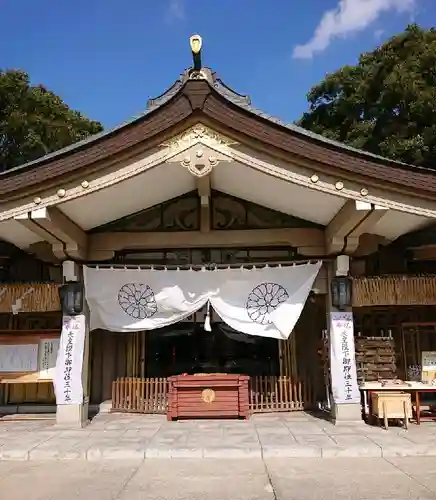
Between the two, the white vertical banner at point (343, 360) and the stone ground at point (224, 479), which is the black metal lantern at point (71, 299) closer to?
the stone ground at point (224, 479)

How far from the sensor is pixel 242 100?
10.1 meters

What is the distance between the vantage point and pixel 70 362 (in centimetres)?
823

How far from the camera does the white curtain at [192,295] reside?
8398 millimetres

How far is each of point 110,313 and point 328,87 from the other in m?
19.6

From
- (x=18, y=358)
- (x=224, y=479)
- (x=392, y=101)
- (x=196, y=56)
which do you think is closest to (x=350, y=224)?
(x=196, y=56)

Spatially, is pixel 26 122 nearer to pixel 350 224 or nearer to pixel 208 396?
pixel 208 396

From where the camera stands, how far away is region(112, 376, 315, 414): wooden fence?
9.20m

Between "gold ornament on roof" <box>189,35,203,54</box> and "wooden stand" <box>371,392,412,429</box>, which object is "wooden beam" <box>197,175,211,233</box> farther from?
"wooden stand" <box>371,392,412,429</box>

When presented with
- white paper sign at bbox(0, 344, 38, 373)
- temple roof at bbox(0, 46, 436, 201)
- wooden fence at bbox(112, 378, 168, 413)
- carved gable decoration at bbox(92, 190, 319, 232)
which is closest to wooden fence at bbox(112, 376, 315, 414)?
wooden fence at bbox(112, 378, 168, 413)

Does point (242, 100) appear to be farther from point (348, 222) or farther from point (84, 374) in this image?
point (84, 374)

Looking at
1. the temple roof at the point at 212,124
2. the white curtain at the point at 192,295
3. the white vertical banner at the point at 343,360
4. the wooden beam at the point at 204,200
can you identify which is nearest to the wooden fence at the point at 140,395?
the white curtain at the point at 192,295

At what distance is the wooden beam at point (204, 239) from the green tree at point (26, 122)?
12.3 m

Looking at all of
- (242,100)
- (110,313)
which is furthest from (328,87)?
(110,313)

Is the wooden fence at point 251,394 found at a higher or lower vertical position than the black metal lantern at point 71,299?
lower
